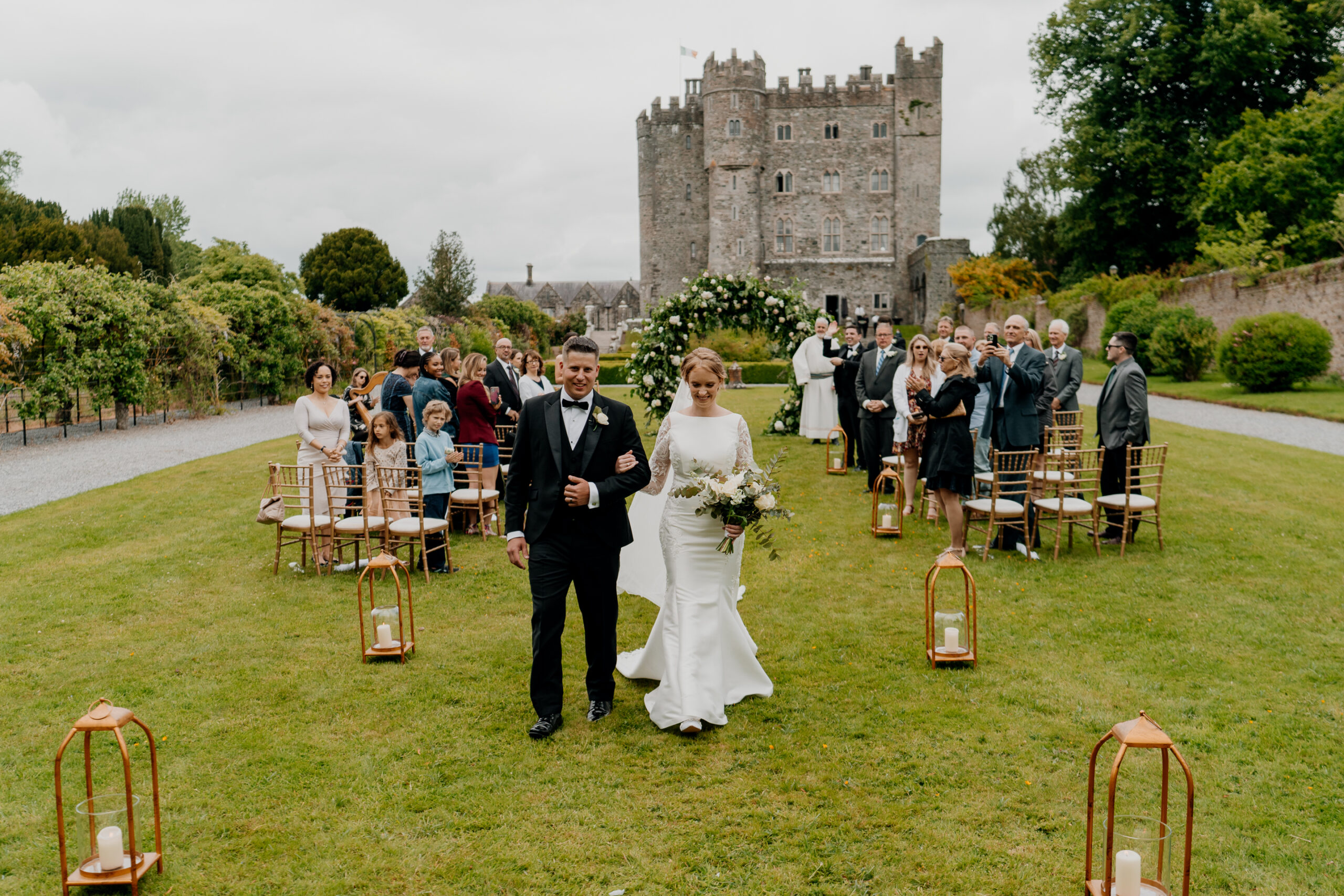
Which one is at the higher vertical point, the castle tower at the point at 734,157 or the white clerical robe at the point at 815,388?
the castle tower at the point at 734,157

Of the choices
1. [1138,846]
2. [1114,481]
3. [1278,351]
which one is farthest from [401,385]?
[1278,351]

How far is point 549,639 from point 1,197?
46851 millimetres

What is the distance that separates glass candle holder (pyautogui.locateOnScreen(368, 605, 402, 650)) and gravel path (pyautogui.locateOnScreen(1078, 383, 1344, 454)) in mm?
10918

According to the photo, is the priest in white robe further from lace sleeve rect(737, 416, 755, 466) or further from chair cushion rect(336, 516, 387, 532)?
lace sleeve rect(737, 416, 755, 466)

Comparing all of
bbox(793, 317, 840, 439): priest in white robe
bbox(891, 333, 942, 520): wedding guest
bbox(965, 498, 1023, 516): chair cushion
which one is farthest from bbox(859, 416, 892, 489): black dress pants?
bbox(793, 317, 840, 439): priest in white robe

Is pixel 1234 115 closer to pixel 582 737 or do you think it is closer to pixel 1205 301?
pixel 1205 301

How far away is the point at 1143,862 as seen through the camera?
10.4 feet

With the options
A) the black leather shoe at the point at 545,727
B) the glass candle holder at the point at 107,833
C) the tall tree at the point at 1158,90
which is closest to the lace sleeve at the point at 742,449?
the black leather shoe at the point at 545,727

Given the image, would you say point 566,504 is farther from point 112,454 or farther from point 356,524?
point 112,454

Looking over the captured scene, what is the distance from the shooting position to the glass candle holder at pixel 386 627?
6012mm

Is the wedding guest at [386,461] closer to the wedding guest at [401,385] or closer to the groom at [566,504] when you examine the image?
the wedding guest at [401,385]

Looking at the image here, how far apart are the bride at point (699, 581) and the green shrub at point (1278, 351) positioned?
20.4 m

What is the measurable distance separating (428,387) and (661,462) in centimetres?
496

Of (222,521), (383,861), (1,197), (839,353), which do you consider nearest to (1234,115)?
(839,353)
